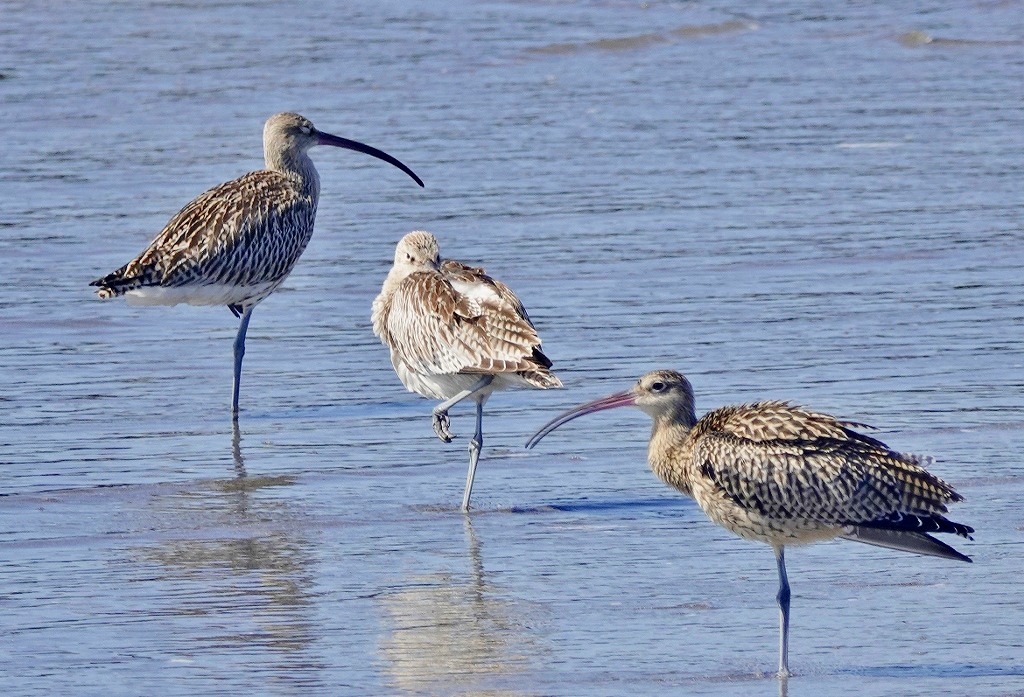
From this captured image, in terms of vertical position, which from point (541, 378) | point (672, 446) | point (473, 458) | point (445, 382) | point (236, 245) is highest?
point (672, 446)

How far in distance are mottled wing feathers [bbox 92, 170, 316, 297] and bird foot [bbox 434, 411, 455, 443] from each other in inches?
87.9

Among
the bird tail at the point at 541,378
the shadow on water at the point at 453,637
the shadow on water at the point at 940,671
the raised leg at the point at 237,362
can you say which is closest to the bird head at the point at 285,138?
the raised leg at the point at 237,362

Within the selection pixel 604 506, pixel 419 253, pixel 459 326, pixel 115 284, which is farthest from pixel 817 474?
pixel 115 284

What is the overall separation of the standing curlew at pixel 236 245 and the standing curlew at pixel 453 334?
1.31 m

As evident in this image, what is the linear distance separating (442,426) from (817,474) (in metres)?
2.72

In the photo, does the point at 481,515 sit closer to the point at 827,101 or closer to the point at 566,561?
the point at 566,561

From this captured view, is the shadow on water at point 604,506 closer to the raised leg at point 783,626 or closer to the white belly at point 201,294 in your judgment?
the raised leg at point 783,626

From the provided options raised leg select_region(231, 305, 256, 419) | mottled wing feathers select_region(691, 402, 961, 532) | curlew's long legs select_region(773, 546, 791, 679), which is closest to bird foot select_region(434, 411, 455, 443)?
raised leg select_region(231, 305, 256, 419)

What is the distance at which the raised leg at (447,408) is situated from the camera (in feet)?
28.3

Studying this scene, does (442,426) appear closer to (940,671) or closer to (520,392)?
(520,392)

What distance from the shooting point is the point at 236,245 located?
10766 mm

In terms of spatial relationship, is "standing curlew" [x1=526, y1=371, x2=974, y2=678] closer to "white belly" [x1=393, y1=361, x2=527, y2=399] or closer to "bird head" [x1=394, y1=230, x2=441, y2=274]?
"white belly" [x1=393, y1=361, x2=527, y2=399]

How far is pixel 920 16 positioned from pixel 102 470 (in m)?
15.3

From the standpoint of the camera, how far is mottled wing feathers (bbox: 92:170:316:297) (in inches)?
416
